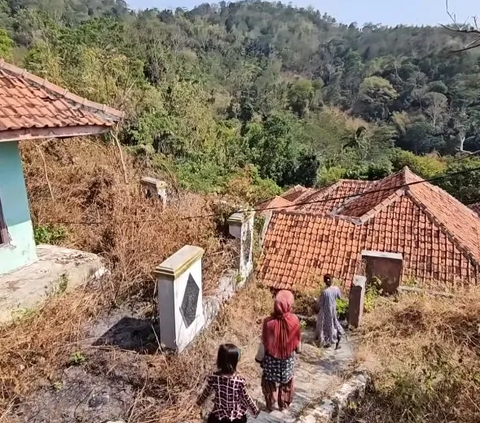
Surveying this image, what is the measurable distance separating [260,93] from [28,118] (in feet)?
194

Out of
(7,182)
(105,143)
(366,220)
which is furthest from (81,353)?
(366,220)

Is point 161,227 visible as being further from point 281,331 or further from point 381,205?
point 381,205

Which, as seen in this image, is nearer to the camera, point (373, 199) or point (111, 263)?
point (111, 263)

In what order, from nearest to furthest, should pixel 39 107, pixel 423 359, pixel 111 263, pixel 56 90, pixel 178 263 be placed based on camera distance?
1. pixel 178 263
2. pixel 39 107
3. pixel 56 90
4. pixel 423 359
5. pixel 111 263

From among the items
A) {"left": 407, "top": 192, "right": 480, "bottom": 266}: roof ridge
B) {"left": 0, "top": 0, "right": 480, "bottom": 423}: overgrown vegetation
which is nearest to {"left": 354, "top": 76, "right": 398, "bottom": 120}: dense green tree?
→ {"left": 0, "top": 0, "right": 480, "bottom": 423}: overgrown vegetation

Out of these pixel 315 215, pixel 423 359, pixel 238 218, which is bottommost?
pixel 315 215

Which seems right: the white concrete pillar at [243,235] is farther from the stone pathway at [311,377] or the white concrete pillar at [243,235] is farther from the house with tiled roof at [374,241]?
the house with tiled roof at [374,241]

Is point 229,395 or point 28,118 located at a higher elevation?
point 28,118

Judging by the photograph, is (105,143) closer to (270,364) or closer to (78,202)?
(78,202)

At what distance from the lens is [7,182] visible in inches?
214

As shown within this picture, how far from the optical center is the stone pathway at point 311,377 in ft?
15.0

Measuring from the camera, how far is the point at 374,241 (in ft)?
43.9

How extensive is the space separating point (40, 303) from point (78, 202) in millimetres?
3220

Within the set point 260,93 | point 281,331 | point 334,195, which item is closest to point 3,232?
point 281,331
